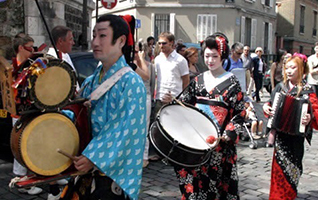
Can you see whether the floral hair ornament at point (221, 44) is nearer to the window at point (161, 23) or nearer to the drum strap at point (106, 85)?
the drum strap at point (106, 85)

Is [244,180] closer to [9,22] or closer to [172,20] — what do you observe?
[9,22]

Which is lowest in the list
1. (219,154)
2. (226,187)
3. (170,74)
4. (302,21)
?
(226,187)

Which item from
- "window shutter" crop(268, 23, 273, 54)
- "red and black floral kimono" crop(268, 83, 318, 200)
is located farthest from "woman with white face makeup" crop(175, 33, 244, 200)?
"window shutter" crop(268, 23, 273, 54)

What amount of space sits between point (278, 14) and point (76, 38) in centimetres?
2532

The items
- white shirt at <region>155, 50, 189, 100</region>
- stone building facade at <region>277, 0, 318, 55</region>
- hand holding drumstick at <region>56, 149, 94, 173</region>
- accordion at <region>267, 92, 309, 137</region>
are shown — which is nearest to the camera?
hand holding drumstick at <region>56, 149, 94, 173</region>

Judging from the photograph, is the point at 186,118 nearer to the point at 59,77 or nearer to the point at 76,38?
the point at 59,77

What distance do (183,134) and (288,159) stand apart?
150 cm

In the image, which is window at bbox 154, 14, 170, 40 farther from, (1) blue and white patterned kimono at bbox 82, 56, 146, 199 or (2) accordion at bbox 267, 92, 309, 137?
(1) blue and white patterned kimono at bbox 82, 56, 146, 199

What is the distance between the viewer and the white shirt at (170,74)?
223 inches

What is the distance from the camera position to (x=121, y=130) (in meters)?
2.35

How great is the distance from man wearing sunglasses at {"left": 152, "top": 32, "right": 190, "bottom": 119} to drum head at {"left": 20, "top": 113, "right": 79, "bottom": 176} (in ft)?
11.3

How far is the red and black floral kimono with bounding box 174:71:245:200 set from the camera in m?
3.59

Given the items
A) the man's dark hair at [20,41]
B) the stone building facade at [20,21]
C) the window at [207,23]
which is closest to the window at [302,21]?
the window at [207,23]

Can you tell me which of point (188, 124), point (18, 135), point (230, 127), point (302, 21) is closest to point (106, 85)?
point (18, 135)
